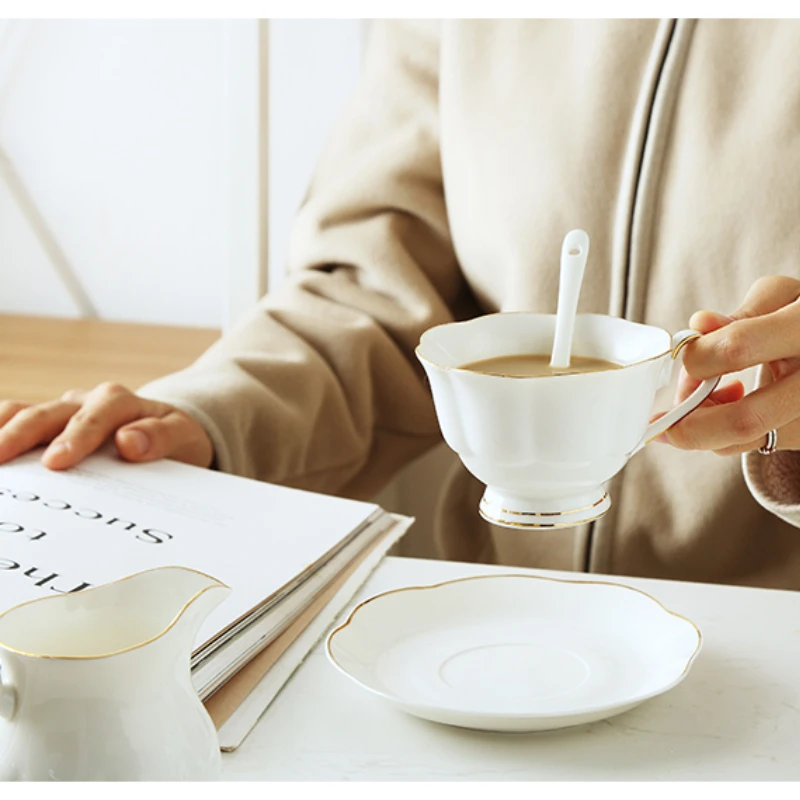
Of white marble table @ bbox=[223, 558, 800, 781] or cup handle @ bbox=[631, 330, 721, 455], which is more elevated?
cup handle @ bbox=[631, 330, 721, 455]

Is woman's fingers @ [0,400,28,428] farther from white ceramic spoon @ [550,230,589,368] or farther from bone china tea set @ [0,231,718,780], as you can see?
white ceramic spoon @ [550,230,589,368]

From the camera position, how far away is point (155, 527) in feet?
2.39

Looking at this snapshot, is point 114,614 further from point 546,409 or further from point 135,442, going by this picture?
point 135,442

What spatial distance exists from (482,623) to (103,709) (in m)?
0.34

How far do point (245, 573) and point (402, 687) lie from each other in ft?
0.47

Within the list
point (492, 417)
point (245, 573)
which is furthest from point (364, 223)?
point (492, 417)

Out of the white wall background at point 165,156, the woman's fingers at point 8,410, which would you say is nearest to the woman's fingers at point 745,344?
the woman's fingers at point 8,410

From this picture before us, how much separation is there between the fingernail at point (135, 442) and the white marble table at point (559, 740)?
29cm

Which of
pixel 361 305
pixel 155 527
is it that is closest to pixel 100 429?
pixel 155 527

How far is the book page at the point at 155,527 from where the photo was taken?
0.65 m

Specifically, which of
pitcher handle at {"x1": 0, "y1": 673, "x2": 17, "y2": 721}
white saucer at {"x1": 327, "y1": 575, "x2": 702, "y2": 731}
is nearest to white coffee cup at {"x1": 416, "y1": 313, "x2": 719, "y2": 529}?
white saucer at {"x1": 327, "y1": 575, "x2": 702, "y2": 731}

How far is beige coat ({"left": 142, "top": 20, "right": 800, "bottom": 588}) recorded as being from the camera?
91 centimetres

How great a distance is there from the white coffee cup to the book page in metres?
0.19

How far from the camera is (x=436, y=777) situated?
1.71 ft
